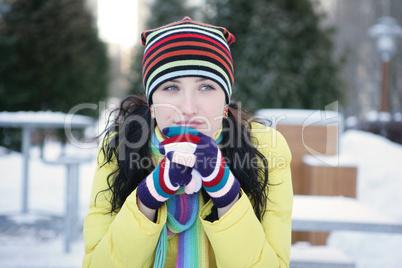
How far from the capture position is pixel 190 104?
50.7 inches

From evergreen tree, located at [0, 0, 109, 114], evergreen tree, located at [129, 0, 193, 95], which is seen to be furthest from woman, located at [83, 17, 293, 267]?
evergreen tree, located at [129, 0, 193, 95]

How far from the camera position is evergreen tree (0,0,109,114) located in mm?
9008

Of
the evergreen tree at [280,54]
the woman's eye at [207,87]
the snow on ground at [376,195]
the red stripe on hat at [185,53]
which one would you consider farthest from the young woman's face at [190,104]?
the evergreen tree at [280,54]

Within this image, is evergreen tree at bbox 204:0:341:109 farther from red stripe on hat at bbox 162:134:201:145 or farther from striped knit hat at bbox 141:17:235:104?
red stripe on hat at bbox 162:134:201:145

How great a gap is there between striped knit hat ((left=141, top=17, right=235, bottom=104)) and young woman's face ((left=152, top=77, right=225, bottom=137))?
0.03m

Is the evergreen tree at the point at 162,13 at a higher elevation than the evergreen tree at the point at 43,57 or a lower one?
higher

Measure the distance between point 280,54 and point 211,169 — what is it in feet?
24.0

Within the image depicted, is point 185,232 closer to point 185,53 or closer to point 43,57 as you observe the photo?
point 185,53

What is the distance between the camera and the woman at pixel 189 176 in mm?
1217

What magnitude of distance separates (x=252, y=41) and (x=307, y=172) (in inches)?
216

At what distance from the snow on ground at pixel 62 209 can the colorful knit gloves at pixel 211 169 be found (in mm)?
2167

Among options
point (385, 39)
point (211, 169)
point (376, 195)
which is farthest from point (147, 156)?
point (385, 39)

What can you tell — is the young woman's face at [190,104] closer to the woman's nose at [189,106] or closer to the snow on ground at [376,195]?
the woman's nose at [189,106]

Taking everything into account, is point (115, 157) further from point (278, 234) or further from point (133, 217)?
point (278, 234)
